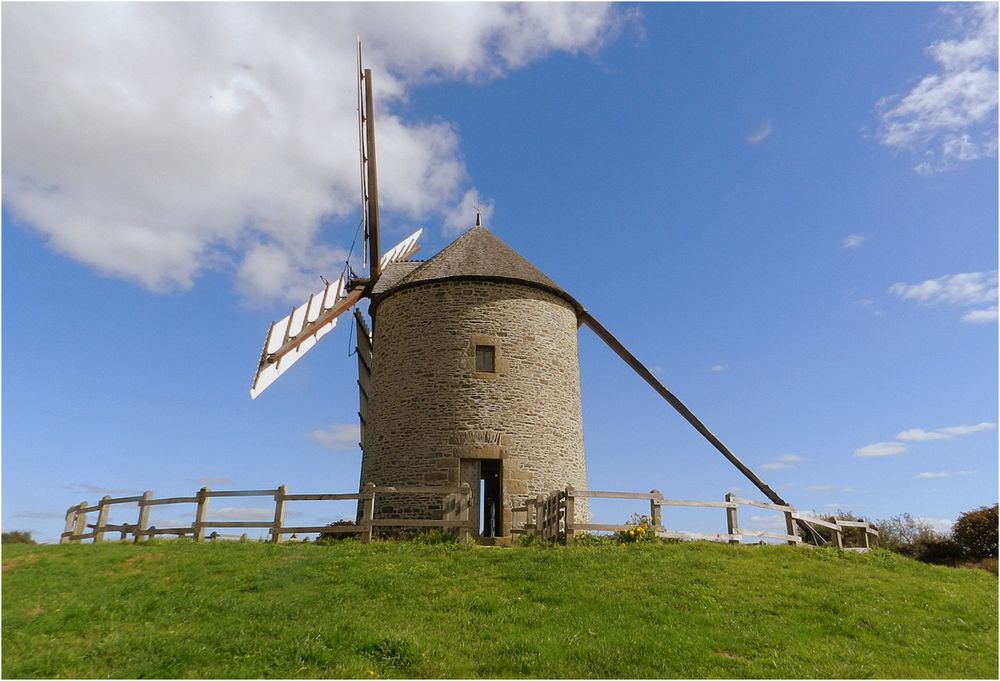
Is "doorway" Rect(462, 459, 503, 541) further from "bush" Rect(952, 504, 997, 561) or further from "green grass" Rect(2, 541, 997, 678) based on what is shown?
"bush" Rect(952, 504, 997, 561)

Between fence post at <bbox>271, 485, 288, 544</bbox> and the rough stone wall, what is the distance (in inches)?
120

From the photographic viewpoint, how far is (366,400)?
22.3m

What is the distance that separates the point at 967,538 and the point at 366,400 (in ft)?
66.1

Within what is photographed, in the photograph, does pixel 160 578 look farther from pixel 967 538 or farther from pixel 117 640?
pixel 967 538

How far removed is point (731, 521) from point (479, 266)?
29.3ft

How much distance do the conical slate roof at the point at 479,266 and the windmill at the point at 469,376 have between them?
6 cm

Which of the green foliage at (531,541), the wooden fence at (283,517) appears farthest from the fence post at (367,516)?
the green foliage at (531,541)

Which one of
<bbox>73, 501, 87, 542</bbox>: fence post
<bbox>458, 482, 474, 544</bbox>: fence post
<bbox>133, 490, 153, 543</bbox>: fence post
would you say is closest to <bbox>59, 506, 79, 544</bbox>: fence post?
<bbox>73, 501, 87, 542</bbox>: fence post

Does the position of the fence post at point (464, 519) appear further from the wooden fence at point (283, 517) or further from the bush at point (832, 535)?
the bush at point (832, 535)

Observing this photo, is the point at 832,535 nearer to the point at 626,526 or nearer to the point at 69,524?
the point at 626,526

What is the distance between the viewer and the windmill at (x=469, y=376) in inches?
660

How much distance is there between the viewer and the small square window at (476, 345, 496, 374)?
17.6m

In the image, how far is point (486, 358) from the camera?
17.7m

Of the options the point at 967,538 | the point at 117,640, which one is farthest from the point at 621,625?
the point at 967,538
